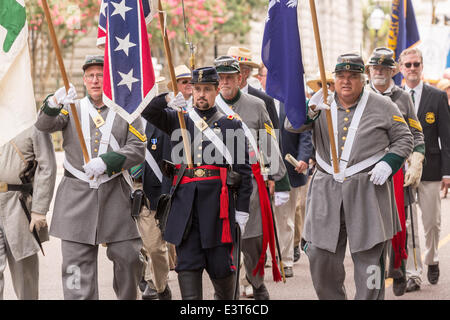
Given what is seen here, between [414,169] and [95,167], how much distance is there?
3.30m

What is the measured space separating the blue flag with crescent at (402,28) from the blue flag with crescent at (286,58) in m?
4.58

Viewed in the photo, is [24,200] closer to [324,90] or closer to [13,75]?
[13,75]

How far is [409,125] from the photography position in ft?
26.9

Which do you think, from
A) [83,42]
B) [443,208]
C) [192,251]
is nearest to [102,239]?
[192,251]

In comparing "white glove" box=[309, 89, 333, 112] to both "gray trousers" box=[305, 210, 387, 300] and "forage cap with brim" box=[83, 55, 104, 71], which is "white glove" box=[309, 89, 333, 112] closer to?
"gray trousers" box=[305, 210, 387, 300]

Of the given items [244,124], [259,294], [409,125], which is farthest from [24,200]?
[409,125]

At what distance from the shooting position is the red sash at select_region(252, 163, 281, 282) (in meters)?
7.95

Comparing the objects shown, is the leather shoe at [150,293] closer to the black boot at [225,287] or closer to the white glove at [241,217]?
the black boot at [225,287]

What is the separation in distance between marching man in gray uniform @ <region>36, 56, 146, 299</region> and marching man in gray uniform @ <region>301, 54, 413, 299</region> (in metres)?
1.43

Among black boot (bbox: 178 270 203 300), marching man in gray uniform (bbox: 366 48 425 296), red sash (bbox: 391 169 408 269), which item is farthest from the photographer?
marching man in gray uniform (bbox: 366 48 425 296)

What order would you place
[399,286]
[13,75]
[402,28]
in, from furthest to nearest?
[402,28]
[399,286]
[13,75]

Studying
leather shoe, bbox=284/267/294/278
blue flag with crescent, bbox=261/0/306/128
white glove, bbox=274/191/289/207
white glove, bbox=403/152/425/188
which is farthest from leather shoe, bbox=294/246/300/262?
blue flag with crescent, bbox=261/0/306/128

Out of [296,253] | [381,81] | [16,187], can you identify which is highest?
[381,81]
